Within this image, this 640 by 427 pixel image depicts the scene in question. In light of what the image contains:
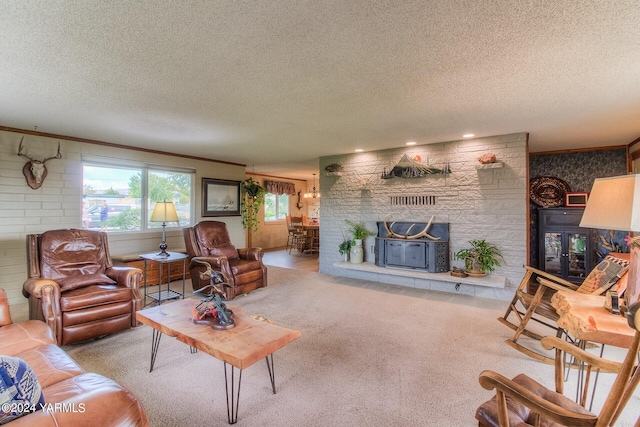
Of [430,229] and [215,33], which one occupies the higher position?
[215,33]

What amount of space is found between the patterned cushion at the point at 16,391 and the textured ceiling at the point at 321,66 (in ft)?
5.54

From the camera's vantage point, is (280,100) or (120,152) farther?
(120,152)

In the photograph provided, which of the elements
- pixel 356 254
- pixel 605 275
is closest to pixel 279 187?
pixel 356 254

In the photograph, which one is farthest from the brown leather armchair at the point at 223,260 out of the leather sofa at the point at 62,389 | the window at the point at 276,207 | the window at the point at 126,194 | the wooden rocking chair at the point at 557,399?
the window at the point at 276,207

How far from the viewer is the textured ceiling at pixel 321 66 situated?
1.64 meters

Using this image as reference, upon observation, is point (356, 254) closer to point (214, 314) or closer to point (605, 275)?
point (605, 275)

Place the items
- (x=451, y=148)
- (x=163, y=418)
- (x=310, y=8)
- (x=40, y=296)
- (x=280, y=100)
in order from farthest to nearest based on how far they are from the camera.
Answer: (x=451, y=148) < (x=280, y=100) < (x=40, y=296) < (x=163, y=418) < (x=310, y=8)

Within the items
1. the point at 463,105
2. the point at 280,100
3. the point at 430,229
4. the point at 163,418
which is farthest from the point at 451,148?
the point at 163,418

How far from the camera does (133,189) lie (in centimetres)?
529

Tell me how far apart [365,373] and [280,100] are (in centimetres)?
252

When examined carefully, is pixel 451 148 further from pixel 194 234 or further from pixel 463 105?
pixel 194 234

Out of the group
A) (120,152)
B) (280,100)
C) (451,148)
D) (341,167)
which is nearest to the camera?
(280,100)

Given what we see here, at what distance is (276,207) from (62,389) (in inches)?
343

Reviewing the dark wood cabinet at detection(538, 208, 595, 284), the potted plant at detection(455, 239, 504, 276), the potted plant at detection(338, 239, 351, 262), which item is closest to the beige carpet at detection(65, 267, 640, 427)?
the potted plant at detection(455, 239, 504, 276)
